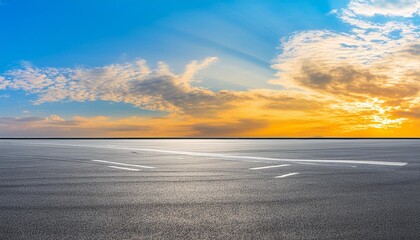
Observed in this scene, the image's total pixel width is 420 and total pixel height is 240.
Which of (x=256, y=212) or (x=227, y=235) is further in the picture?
(x=256, y=212)

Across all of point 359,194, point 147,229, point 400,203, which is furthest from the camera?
point 359,194

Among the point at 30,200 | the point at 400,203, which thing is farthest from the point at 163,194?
the point at 400,203

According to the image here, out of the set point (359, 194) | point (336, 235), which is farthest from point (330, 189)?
point (336, 235)

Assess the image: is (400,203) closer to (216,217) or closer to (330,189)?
(330,189)

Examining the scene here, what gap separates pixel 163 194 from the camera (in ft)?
30.3

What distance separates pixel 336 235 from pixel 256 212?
178cm

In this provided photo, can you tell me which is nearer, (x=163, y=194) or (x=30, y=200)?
(x=30, y=200)

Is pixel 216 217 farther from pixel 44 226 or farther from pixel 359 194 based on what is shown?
pixel 359 194

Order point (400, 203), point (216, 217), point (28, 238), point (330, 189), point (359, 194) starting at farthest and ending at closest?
point (330, 189), point (359, 194), point (400, 203), point (216, 217), point (28, 238)

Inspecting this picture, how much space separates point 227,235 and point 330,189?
195 inches

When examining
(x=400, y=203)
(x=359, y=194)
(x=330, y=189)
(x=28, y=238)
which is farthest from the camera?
(x=330, y=189)

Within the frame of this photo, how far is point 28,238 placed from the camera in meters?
5.54

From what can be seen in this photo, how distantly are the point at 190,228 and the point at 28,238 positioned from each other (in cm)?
202

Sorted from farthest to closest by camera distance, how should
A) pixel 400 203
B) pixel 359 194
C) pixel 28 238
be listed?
pixel 359 194 → pixel 400 203 → pixel 28 238
